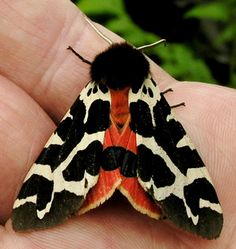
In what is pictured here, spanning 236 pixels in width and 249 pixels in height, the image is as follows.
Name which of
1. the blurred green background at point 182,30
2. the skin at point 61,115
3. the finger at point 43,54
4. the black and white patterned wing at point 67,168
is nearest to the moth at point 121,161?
the black and white patterned wing at point 67,168

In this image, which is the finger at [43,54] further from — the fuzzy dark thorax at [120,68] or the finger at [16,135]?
the fuzzy dark thorax at [120,68]

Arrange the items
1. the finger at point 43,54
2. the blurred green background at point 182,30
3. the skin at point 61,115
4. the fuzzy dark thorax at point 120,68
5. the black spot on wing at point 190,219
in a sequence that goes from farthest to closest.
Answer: the blurred green background at point 182,30 < the finger at point 43,54 < the fuzzy dark thorax at point 120,68 < the skin at point 61,115 < the black spot on wing at point 190,219

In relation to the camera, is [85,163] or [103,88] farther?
[103,88]

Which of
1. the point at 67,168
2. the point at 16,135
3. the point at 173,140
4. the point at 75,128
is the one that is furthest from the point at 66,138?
the point at 173,140

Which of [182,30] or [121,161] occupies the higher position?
[182,30]

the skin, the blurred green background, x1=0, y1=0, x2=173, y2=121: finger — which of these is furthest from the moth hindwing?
the blurred green background

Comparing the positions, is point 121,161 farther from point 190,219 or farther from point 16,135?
point 16,135

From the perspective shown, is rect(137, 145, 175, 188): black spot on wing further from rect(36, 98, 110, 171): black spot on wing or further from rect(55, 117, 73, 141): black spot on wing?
rect(55, 117, 73, 141): black spot on wing
